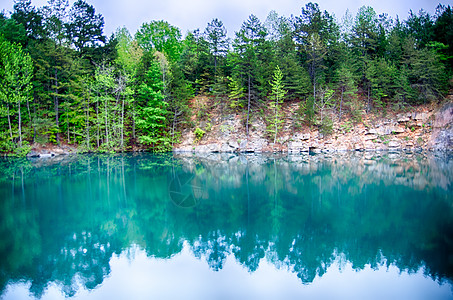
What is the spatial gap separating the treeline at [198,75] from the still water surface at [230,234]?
19.3m

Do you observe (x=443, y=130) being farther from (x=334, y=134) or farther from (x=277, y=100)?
(x=277, y=100)

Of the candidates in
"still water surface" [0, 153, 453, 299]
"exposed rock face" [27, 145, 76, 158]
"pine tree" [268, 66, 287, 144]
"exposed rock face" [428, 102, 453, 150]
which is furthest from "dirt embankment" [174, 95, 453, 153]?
"still water surface" [0, 153, 453, 299]

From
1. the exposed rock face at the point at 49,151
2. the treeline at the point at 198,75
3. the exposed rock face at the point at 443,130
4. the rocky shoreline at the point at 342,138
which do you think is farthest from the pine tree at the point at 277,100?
the exposed rock face at the point at 49,151

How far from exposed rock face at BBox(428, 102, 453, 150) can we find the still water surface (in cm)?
2053

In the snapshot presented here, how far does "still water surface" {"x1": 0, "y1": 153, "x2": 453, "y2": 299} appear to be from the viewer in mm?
7387

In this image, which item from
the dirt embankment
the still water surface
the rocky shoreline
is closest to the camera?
the still water surface

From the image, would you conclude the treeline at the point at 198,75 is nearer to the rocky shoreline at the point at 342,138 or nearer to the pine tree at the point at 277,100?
the pine tree at the point at 277,100

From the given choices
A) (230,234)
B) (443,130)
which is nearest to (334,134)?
(443,130)

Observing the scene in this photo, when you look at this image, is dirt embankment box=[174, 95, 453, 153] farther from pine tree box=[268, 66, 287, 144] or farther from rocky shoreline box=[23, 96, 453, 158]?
pine tree box=[268, 66, 287, 144]

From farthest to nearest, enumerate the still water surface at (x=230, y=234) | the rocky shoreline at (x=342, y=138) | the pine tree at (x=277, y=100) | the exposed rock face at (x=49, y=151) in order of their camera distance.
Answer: the pine tree at (x=277, y=100), the rocky shoreline at (x=342, y=138), the exposed rock face at (x=49, y=151), the still water surface at (x=230, y=234)

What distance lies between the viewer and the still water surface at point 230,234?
7387 millimetres

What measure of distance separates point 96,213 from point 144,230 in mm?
3339

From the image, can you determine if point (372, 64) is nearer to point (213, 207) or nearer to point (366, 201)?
point (366, 201)

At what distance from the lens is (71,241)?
9.81 metres
